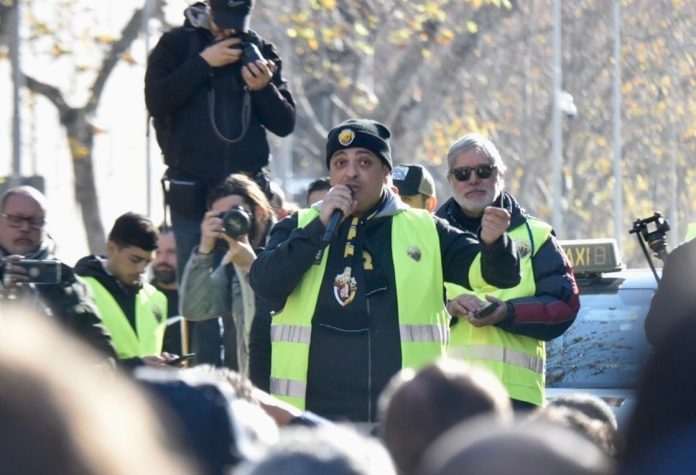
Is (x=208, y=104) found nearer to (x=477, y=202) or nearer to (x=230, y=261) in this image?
(x=230, y=261)

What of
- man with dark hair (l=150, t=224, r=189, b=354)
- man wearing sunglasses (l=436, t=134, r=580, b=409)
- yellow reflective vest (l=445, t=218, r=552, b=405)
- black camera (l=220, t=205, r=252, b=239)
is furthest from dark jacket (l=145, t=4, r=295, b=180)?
man with dark hair (l=150, t=224, r=189, b=354)

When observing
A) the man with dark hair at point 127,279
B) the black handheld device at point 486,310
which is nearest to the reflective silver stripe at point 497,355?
the black handheld device at point 486,310

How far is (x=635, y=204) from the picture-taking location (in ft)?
141

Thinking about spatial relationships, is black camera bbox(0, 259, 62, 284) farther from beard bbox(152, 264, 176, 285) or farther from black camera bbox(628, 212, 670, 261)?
beard bbox(152, 264, 176, 285)

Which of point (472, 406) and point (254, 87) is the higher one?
point (254, 87)

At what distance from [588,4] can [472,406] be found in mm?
34421

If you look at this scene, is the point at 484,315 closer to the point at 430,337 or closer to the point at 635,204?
the point at 430,337

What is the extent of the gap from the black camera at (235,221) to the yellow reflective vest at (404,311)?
783 millimetres

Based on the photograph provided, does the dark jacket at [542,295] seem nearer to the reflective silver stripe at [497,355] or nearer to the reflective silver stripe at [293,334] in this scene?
the reflective silver stripe at [497,355]

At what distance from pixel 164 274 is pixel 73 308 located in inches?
148

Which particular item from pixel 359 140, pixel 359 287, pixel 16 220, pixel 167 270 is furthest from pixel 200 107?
pixel 167 270

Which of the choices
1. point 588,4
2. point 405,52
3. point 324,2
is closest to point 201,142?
point 324,2

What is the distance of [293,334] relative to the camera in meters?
6.12

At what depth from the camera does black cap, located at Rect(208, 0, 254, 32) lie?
24.0ft
